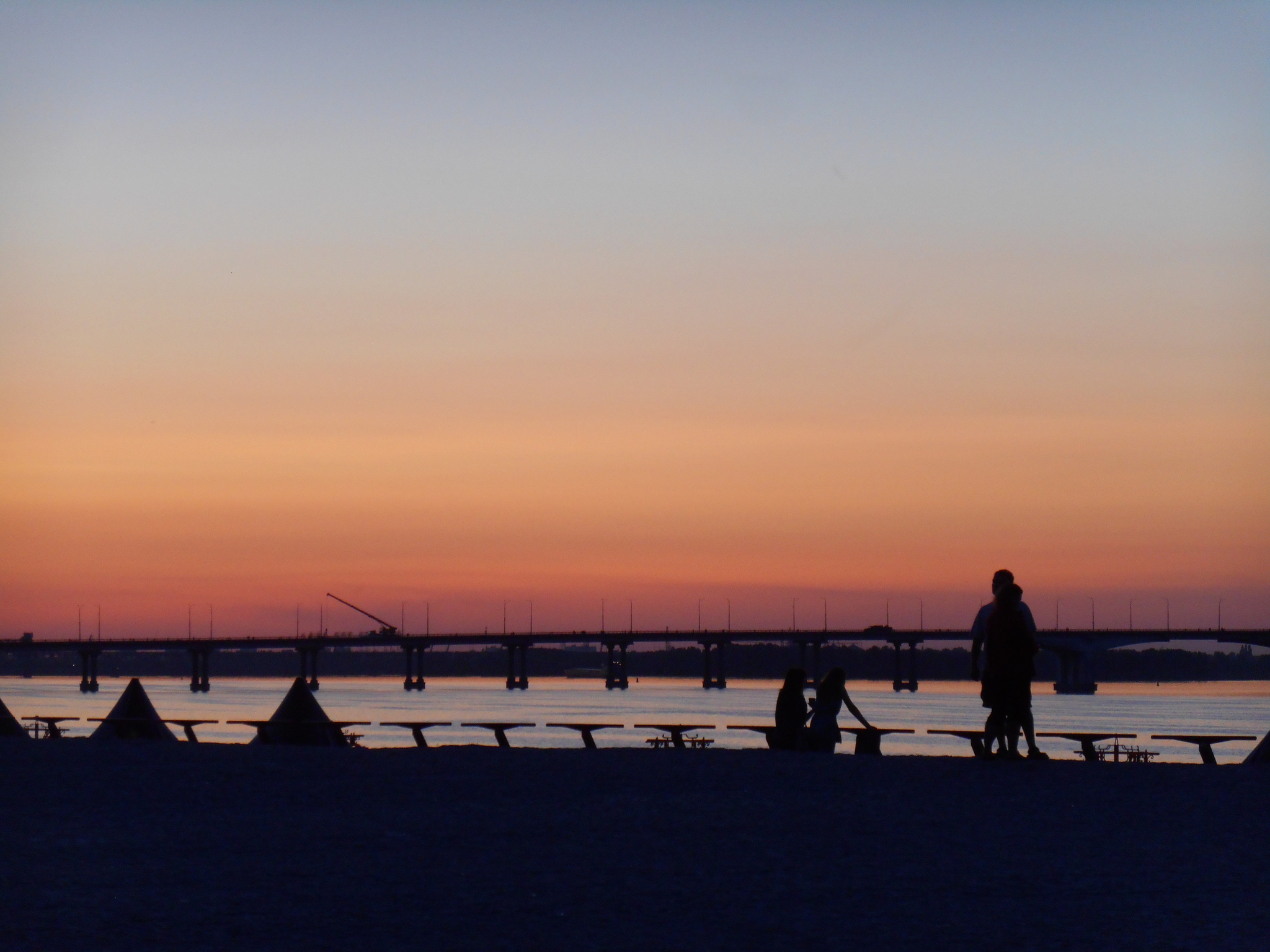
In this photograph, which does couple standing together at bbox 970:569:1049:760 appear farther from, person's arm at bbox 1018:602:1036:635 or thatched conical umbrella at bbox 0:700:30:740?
thatched conical umbrella at bbox 0:700:30:740

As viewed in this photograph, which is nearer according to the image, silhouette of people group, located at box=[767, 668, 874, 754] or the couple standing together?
the couple standing together

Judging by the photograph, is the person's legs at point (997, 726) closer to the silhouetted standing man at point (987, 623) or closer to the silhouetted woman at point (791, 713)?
the silhouetted standing man at point (987, 623)

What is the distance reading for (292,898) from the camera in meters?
8.64

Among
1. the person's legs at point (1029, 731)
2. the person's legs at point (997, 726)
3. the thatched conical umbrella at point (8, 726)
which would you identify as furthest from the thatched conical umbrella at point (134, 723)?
the person's legs at point (1029, 731)

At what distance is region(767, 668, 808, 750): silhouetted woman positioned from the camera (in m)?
20.5

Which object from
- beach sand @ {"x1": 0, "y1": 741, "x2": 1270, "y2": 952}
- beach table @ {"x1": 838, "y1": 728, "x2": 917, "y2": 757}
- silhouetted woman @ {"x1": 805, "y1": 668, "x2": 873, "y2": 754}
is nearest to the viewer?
beach sand @ {"x1": 0, "y1": 741, "x2": 1270, "y2": 952}

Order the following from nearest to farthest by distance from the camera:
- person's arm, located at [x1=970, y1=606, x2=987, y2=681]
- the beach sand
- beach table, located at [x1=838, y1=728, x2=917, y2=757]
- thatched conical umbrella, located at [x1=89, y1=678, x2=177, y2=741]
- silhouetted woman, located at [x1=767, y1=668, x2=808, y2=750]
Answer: the beach sand → person's arm, located at [x1=970, y1=606, x2=987, y2=681] → silhouetted woman, located at [x1=767, y1=668, x2=808, y2=750] → beach table, located at [x1=838, y1=728, x2=917, y2=757] → thatched conical umbrella, located at [x1=89, y1=678, x2=177, y2=741]

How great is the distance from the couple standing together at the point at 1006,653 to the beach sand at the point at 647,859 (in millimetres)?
630

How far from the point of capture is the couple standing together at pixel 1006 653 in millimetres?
16281

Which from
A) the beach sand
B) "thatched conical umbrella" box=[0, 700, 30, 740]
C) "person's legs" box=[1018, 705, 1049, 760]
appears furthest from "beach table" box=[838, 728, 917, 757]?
"thatched conical umbrella" box=[0, 700, 30, 740]

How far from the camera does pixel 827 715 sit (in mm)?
19938

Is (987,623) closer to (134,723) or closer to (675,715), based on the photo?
(134,723)

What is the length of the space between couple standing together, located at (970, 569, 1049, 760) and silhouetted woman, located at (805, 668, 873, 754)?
10.1 ft

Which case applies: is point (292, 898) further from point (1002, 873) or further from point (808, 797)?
point (808, 797)
